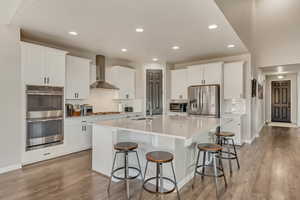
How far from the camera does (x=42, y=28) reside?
10.6 feet

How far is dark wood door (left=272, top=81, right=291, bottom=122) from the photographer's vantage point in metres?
8.83

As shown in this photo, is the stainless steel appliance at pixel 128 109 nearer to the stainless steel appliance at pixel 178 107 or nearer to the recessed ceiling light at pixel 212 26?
the stainless steel appliance at pixel 178 107

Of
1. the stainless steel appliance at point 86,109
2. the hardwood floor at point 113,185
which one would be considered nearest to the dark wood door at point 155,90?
the stainless steel appliance at point 86,109

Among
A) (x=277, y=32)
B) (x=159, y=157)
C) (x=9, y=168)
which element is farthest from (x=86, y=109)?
(x=277, y=32)

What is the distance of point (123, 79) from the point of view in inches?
220

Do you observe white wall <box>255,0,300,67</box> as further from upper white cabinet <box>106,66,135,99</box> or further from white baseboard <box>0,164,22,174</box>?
white baseboard <box>0,164,22,174</box>

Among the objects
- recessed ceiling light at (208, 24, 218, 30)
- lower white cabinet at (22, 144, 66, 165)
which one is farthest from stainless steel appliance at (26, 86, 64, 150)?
recessed ceiling light at (208, 24, 218, 30)

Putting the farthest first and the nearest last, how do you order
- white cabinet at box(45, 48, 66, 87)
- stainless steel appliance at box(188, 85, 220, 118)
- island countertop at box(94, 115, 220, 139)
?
1. stainless steel appliance at box(188, 85, 220, 118)
2. white cabinet at box(45, 48, 66, 87)
3. island countertop at box(94, 115, 220, 139)

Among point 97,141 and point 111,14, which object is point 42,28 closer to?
point 111,14

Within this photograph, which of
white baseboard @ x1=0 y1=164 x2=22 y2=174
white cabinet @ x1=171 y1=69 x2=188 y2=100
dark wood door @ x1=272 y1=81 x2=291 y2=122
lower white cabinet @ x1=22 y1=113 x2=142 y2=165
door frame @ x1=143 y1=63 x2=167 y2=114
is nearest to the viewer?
white baseboard @ x1=0 y1=164 x2=22 y2=174

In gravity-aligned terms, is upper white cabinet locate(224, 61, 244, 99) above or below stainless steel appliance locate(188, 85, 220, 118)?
above

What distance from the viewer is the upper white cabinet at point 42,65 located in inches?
130

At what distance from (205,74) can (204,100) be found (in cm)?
82

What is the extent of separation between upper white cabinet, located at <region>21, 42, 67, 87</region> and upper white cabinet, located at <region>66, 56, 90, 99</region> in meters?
0.30
